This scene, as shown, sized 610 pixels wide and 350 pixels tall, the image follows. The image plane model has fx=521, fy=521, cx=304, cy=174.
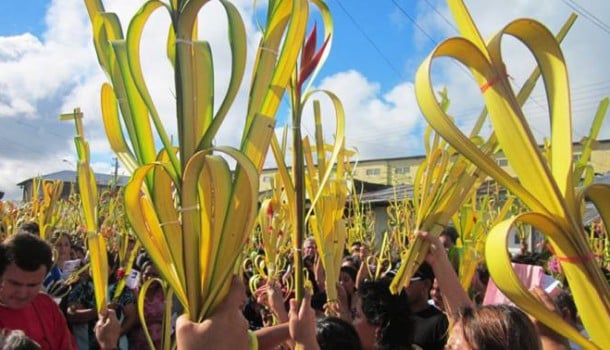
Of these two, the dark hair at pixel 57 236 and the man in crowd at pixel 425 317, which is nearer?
the man in crowd at pixel 425 317

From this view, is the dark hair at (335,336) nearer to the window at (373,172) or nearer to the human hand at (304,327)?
the human hand at (304,327)

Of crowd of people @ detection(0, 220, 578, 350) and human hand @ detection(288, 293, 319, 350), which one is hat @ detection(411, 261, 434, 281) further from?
human hand @ detection(288, 293, 319, 350)

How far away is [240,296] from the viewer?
140cm

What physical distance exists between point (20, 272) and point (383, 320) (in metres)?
1.70

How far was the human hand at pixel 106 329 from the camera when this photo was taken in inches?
78.5

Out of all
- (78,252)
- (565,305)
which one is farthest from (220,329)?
(78,252)

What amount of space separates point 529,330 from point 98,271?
A: 1.53 m

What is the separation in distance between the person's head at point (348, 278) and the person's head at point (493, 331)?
2.87 m

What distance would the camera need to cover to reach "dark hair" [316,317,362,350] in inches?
82.5

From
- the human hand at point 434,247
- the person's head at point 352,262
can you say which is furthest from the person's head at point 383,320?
the person's head at point 352,262

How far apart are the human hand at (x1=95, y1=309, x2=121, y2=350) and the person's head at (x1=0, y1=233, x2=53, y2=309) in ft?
1.95

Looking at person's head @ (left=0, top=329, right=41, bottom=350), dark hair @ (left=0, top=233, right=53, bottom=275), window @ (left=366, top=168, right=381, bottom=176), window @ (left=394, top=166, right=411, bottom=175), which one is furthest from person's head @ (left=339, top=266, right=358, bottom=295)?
window @ (left=366, top=168, right=381, bottom=176)

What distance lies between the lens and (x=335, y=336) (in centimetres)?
211

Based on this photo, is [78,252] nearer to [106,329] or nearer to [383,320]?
[106,329]
